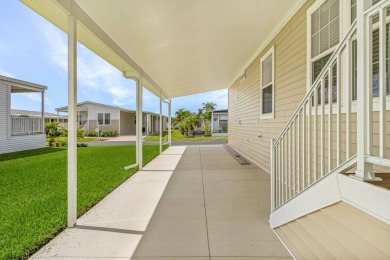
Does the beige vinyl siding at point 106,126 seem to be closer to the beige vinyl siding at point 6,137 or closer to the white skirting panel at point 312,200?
the beige vinyl siding at point 6,137

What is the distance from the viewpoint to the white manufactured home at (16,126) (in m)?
11.2

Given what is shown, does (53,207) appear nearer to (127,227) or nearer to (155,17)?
(127,227)

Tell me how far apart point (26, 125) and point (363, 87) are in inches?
597

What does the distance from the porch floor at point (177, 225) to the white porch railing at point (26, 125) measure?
10109mm

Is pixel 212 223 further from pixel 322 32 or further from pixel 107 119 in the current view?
pixel 107 119

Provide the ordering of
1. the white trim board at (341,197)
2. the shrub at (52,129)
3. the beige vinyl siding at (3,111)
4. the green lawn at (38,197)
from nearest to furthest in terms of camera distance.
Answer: the white trim board at (341,197) → the green lawn at (38,197) → the beige vinyl siding at (3,111) → the shrub at (52,129)

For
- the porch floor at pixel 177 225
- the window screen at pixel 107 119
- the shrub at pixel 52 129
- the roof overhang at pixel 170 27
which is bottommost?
the porch floor at pixel 177 225

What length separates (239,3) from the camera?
3939mm

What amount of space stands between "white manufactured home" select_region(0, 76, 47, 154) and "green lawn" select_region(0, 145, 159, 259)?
4.56 meters

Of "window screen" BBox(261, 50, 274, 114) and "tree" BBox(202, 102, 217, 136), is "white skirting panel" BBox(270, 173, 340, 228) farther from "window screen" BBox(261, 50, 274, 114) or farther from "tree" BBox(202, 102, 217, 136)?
"tree" BBox(202, 102, 217, 136)

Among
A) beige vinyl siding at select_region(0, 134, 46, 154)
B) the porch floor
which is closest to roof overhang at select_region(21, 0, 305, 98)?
the porch floor

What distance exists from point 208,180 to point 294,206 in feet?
10.8

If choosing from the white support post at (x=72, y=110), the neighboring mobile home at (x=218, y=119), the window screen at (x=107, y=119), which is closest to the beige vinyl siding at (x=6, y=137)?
the white support post at (x=72, y=110)

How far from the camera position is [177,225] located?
3.15 m
